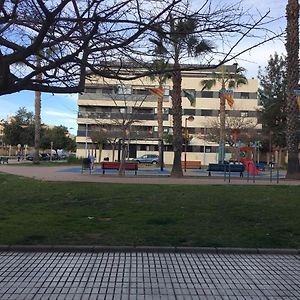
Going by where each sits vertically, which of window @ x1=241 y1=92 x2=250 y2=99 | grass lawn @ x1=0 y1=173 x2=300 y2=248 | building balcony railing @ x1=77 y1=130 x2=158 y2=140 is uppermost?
window @ x1=241 y1=92 x2=250 y2=99

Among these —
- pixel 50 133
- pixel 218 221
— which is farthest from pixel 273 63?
pixel 218 221

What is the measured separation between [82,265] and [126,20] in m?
3.60

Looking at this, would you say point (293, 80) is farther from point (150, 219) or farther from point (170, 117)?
point (170, 117)

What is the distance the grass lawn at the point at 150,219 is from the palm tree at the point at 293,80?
488 inches

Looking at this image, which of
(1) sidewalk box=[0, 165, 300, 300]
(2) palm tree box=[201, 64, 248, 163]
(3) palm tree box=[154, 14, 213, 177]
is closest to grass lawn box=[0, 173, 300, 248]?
(1) sidewalk box=[0, 165, 300, 300]

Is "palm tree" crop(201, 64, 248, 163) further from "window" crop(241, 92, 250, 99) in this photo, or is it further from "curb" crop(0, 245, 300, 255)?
"curb" crop(0, 245, 300, 255)

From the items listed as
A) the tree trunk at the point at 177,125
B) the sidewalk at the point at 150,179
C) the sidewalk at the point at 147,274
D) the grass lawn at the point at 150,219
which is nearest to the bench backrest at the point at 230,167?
the sidewalk at the point at 150,179

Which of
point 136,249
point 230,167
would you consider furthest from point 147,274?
point 230,167

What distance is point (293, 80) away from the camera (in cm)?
2677

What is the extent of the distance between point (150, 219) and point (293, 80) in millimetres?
18768

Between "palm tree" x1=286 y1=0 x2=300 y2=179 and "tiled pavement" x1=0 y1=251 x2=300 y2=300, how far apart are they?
20.3m

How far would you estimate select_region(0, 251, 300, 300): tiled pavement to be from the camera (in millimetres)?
5750

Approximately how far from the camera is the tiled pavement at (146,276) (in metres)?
5.75

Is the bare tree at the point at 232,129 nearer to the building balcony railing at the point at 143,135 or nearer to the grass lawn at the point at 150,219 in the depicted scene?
the building balcony railing at the point at 143,135
